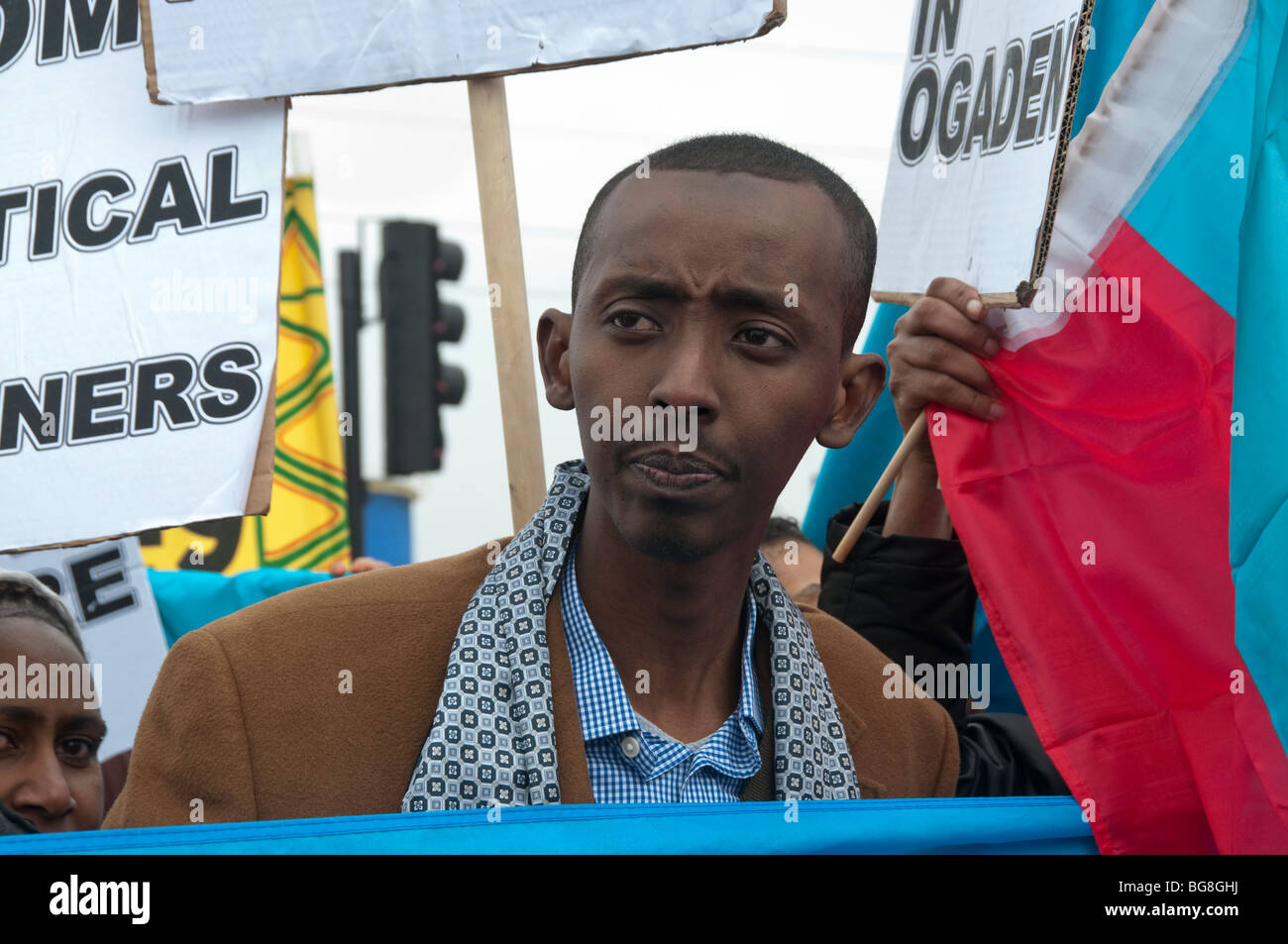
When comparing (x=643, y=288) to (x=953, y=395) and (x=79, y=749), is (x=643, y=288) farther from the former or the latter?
(x=79, y=749)

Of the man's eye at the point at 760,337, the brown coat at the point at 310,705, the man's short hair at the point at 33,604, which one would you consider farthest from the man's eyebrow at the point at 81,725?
the man's eye at the point at 760,337

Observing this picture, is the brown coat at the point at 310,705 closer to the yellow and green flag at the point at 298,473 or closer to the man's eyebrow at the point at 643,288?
the man's eyebrow at the point at 643,288

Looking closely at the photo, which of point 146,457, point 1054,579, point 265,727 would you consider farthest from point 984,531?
point 146,457

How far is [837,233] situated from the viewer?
2.17 meters

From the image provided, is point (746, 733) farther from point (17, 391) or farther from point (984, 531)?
point (17, 391)

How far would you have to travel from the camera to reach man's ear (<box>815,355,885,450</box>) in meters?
2.25

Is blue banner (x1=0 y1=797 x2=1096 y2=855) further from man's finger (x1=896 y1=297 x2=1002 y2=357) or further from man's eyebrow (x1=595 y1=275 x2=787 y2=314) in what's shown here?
man's finger (x1=896 y1=297 x2=1002 y2=357)

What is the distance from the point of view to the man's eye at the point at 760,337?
2.05m

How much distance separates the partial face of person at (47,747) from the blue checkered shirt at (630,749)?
1.63 meters

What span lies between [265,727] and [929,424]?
133cm

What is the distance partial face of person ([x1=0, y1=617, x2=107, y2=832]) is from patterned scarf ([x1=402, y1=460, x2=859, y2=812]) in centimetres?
158

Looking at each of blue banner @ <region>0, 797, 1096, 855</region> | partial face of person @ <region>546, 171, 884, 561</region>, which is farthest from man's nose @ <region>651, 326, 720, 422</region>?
blue banner @ <region>0, 797, 1096, 855</region>

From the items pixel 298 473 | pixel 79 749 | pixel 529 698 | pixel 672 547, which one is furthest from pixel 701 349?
pixel 298 473

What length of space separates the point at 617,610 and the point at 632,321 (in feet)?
1.31
